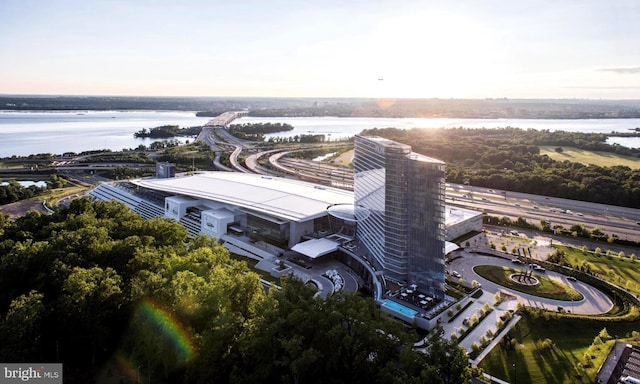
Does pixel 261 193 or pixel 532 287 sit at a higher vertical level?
pixel 261 193

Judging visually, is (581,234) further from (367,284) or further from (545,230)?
(367,284)

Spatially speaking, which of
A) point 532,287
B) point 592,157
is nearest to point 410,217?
point 532,287

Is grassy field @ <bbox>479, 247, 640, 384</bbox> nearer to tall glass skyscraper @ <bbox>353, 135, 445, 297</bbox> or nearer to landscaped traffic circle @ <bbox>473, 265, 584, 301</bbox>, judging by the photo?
landscaped traffic circle @ <bbox>473, 265, 584, 301</bbox>

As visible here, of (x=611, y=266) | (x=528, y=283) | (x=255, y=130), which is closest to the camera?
(x=528, y=283)

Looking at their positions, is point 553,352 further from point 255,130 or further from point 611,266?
point 255,130

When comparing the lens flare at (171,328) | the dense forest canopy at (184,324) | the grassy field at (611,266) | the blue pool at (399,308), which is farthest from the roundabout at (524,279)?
the lens flare at (171,328)
